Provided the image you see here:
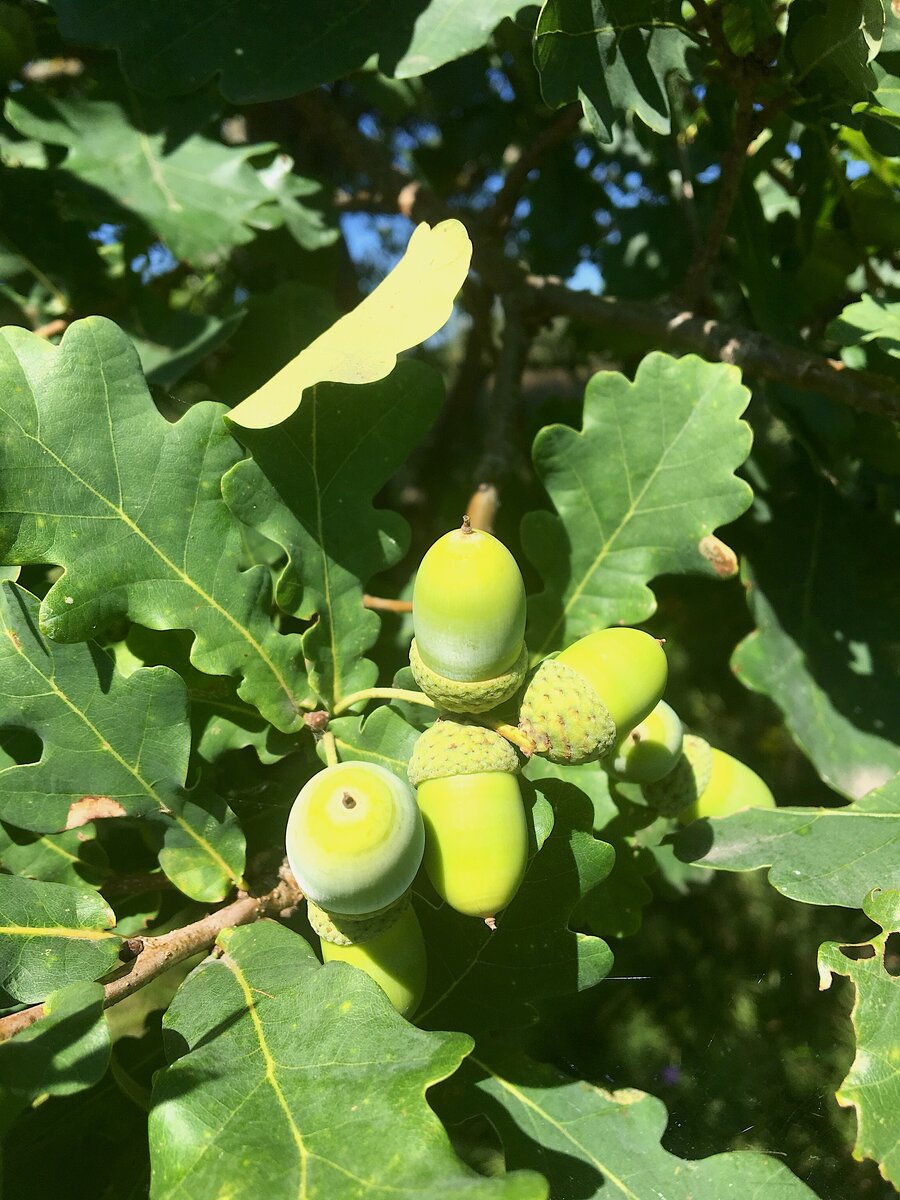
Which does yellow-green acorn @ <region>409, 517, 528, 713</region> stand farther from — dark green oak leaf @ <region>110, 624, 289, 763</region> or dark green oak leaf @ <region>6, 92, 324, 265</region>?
dark green oak leaf @ <region>6, 92, 324, 265</region>

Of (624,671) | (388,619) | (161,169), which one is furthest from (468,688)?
(161,169)

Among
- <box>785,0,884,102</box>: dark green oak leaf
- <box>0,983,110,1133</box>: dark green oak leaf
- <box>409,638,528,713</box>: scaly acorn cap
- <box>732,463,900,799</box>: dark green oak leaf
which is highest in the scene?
<box>785,0,884,102</box>: dark green oak leaf

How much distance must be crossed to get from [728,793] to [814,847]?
0.16 meters

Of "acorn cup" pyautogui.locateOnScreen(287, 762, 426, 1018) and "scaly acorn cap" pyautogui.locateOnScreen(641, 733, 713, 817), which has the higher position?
"acorn cup" pyautogui.locateOnScreen(287, 762, 426, 1018)

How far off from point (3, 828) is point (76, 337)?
2.03ft

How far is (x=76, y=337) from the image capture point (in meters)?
1.01

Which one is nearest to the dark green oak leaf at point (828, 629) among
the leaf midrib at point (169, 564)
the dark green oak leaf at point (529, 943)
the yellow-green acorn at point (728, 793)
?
the yellow-green acorn at point (728, 793)

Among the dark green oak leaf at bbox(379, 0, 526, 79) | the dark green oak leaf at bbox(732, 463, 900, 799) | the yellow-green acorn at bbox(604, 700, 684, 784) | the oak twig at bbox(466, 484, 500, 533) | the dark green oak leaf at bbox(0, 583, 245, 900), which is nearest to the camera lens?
the dark green oak leaf at bbox(0, 583, 245, 900)

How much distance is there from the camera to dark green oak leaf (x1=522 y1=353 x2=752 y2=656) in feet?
4.12

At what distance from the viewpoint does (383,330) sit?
993 mm

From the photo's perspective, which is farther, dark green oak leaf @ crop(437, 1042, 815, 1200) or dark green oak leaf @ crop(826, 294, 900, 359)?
dark green oak leaf @ crop(826, 294, 900, 359)

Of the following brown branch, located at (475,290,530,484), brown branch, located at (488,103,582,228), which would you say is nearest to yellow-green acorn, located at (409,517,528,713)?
brown branch, located at (475,290,530,484)

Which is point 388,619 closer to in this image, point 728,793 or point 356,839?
point 728,793

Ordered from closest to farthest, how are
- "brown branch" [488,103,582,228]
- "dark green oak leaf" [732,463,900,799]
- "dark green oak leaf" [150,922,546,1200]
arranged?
"dark green oak leaf" [150,922,546,1200] → "dark green oak leaf" [732,463,900,799] → "brown branch" [488,103,582,228]
